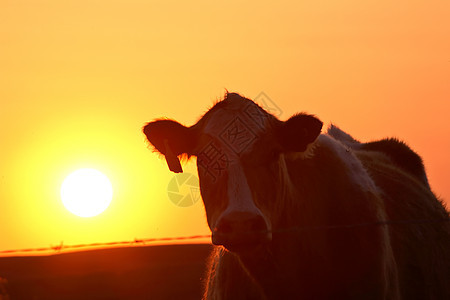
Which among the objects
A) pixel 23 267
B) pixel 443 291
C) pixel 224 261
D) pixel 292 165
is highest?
pixel 292 165

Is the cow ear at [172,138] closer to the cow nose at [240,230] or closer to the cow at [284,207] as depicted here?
the cow at [284,207]

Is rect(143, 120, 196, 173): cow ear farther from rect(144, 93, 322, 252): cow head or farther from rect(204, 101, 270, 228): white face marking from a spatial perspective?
rect(204, 101, 270, 228): white face marking

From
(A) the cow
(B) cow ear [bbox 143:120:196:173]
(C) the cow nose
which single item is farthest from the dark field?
(C) the cow nose

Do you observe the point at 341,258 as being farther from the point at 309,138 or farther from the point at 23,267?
the point at 23,267

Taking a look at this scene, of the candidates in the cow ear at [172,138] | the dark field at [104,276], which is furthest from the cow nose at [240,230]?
the dark field at [104,276]

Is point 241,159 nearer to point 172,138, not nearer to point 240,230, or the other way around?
point 240,230

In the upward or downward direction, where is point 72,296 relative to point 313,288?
downward

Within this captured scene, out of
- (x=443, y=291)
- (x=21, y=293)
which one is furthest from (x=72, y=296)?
(x=443, y=291)

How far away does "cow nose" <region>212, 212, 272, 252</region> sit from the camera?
7.73m

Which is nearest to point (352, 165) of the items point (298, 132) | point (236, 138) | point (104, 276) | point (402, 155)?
point (298, 132)

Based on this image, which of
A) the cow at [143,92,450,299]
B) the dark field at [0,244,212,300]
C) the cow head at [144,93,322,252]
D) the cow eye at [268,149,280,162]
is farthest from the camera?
the dark field at [0,244,212,300]

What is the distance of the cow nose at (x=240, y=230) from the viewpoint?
25.3ft

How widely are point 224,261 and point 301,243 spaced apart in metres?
0.75

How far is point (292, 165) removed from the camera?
8.82 m
